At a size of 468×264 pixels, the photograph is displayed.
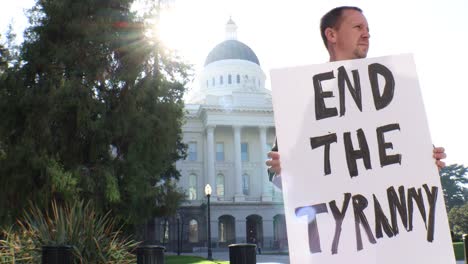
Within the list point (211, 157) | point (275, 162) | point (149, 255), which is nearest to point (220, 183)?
point (211, 157)

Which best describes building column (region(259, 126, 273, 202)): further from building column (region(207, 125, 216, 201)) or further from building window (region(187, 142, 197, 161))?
building window (region(187, 142, 197, 161))

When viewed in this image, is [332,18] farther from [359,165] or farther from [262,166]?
[262,166]

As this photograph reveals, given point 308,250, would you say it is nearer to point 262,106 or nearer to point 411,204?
point 411,204

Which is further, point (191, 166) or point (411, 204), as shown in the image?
point (191, 166)

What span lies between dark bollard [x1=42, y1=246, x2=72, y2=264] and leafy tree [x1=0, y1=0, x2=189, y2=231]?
1059 cm

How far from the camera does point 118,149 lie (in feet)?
64.5

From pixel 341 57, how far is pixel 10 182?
16.8 m

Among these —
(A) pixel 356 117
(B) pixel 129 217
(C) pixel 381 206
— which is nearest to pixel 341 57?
(A) pixel 356 117

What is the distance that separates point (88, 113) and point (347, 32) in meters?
16.0

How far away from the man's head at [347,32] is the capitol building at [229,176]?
49.2 m

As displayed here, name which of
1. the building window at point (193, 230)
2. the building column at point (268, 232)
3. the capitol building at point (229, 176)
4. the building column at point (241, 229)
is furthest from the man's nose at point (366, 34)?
the building window at point (193, 230)

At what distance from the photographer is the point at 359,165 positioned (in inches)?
103

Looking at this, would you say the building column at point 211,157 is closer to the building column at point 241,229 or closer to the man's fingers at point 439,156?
the building column at point 241,229

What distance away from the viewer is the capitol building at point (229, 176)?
52625mm
